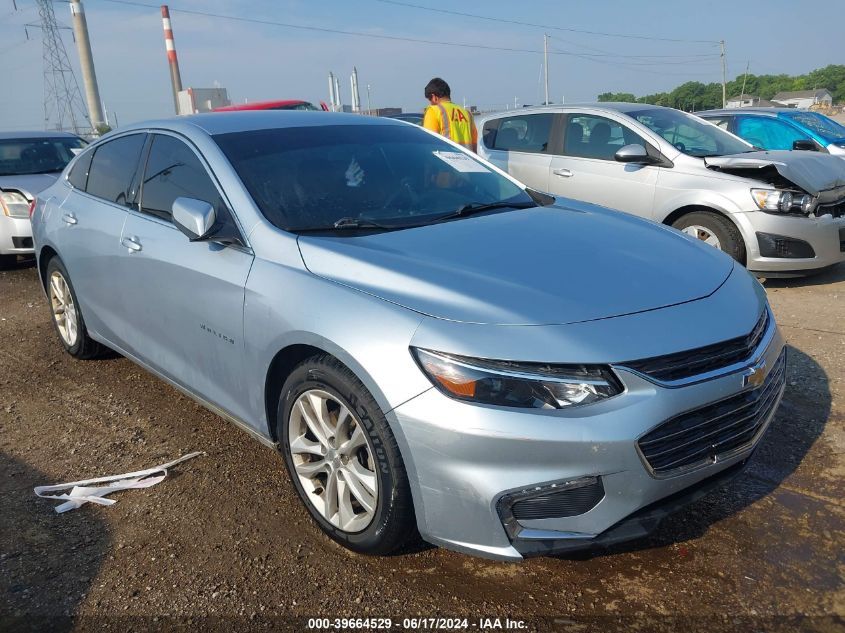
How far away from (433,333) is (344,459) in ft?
2.14

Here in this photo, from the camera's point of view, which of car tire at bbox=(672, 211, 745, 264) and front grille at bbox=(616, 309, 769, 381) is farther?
car tire at bbox=(672, 211, 745, 264)

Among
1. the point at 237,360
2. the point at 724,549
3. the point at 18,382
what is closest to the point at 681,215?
the point at 724,549

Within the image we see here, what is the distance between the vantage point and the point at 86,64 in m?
50.3

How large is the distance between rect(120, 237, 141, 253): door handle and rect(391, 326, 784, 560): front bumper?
1.99 meters

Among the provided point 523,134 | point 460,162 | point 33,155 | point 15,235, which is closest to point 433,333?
point 460,162

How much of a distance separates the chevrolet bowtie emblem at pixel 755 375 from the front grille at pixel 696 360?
44 mm

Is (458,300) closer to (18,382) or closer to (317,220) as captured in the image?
(317,220)

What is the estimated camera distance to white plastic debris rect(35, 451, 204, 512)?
316cm

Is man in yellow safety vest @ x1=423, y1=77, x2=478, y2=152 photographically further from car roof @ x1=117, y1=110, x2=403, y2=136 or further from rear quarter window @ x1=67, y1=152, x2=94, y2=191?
rear quarter window @ x1=67, y1=152, x2=94, y2=191

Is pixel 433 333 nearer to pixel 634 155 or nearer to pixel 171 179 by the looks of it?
pixel 171 179

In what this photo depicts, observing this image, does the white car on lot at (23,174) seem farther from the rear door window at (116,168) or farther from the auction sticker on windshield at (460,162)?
the auction sticker on windshield at (460,162)

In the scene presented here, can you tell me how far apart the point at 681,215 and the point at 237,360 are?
4.69m

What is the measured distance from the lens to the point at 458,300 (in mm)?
2350

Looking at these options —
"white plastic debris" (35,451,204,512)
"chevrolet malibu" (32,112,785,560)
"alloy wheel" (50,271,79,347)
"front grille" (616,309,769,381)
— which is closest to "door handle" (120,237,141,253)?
"chevrolet malibu" (32,112,785,560)
